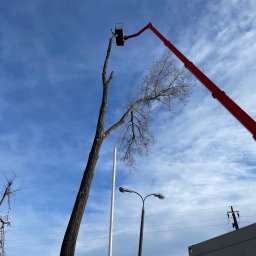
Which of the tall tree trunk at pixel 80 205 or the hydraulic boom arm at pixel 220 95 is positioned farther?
the tall tree trunk at pixel 80 205

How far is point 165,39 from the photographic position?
528 inches

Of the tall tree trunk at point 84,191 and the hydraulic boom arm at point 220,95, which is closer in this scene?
the hydraulic boom arm at point 220,95

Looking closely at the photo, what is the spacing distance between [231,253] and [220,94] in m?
4.14

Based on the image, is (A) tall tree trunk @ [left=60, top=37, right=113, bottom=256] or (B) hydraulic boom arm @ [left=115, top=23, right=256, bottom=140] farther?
(A) tall tree trunk @ [left=60, top=37, right=113, bottom=256]

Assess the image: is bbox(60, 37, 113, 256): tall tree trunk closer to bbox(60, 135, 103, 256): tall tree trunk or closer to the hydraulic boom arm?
bbox(60, 135, 103, 256): tall tree trunk

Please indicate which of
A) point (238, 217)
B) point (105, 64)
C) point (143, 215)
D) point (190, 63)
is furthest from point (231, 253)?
point (238, 217)

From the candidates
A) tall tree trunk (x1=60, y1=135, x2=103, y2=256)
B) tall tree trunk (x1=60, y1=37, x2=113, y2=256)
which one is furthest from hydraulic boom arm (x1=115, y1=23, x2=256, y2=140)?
tall tree trunk (x1=60, y1=135, x2=103, y2=256)

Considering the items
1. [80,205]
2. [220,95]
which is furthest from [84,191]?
[220,95]

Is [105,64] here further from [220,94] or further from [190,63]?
[220,94]

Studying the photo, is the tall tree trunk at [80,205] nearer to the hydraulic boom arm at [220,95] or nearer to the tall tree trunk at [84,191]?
the tall tree trunk at [84,191]

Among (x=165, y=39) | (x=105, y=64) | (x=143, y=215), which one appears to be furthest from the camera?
(x=143, y=215)

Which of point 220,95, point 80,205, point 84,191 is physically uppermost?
point 220,95

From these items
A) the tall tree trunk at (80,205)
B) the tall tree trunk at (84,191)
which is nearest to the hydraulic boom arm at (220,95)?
the tall tree trunk at (84,191)

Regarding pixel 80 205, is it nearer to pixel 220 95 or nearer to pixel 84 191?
pixel 84 191
